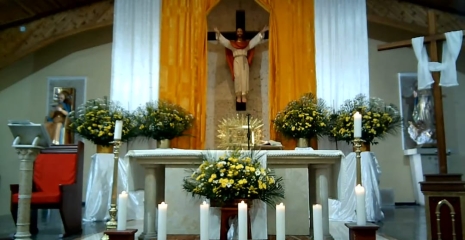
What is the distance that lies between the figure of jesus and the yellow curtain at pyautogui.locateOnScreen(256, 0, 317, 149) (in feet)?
0.84

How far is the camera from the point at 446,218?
11.3 feet

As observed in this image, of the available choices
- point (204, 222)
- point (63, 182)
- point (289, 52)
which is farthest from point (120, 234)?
point (289, 52)

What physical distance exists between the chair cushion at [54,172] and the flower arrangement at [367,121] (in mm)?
3213

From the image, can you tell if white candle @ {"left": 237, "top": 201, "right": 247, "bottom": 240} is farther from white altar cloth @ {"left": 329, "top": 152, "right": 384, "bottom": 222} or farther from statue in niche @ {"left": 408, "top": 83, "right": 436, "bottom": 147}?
statue in niche @ {"left": 408, "top": 83, "right": 436, "bottom": 147}

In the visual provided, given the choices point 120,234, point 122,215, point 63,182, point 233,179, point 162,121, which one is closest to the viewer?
point 120,234

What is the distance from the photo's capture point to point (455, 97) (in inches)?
329

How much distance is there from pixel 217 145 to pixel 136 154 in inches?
112

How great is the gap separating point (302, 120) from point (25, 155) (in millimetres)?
3329

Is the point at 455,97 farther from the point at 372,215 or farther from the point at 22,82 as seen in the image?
the point at 22,82

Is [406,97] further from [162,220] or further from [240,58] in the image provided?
[162,220]

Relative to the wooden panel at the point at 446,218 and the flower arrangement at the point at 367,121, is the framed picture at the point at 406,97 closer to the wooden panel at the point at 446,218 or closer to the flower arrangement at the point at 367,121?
the flower arrangement at the point at 367,121

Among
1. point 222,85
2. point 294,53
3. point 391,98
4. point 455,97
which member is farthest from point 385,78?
point 222,85

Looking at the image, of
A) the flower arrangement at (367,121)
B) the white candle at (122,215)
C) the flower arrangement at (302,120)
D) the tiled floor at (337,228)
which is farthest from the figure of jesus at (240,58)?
the white candle at (122,215)

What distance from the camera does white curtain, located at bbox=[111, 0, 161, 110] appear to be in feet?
20.7
